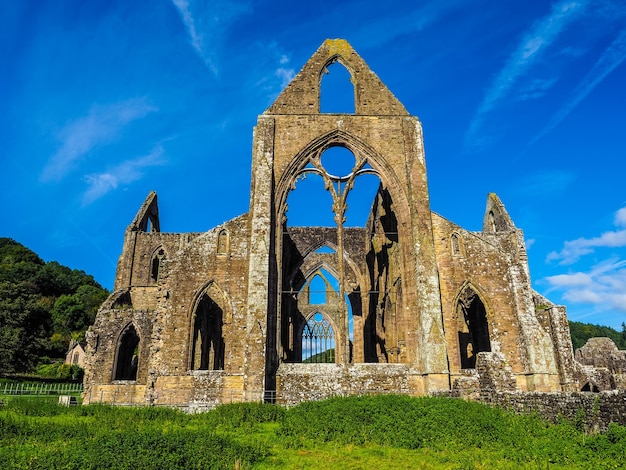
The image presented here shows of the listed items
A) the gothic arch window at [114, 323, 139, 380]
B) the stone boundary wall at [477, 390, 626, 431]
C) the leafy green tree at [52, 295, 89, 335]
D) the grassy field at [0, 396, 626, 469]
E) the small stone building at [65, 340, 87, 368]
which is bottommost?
the grassy field at [0, 396, 626, 469]

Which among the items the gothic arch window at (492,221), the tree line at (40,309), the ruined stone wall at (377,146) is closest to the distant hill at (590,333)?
the tree line at (40,309)

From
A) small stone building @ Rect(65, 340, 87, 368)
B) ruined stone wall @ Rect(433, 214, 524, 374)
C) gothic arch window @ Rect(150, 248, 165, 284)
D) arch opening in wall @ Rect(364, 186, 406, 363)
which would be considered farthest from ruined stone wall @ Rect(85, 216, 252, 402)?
small stone building @ Rect(65, 340, 87, 368)

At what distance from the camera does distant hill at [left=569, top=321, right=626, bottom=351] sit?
2865 inches

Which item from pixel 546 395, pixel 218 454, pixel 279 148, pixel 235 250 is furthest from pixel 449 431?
pixel 279 148

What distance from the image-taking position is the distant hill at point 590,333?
72775 mm

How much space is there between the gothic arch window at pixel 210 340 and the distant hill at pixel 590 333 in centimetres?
6525

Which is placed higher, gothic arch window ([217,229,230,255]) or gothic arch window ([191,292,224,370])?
gothic arch window ([217,229,230,255])

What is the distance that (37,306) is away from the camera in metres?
44.1

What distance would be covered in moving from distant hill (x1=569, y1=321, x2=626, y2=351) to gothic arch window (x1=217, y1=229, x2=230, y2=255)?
69.3 metres

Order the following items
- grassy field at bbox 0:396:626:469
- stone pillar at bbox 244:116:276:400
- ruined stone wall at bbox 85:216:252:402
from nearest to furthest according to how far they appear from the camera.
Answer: grassy field at bbox 0:396:626:469 → stone pillar at bbox 244:116:276:400 → ruined stone wall at bbox 85:216:252:402

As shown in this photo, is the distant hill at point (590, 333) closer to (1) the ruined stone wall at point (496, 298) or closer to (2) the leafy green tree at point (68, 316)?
(1) the ruined stone wall at point (496, 298)

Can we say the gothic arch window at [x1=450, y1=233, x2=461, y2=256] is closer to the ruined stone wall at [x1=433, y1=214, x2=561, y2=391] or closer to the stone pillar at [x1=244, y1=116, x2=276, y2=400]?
the ruined stone wall at [x1=433, y1=214, x2=561, y2=391]

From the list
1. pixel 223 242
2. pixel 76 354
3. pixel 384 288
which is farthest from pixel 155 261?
pixel 76 354

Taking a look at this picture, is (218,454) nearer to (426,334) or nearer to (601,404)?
(601,404)
